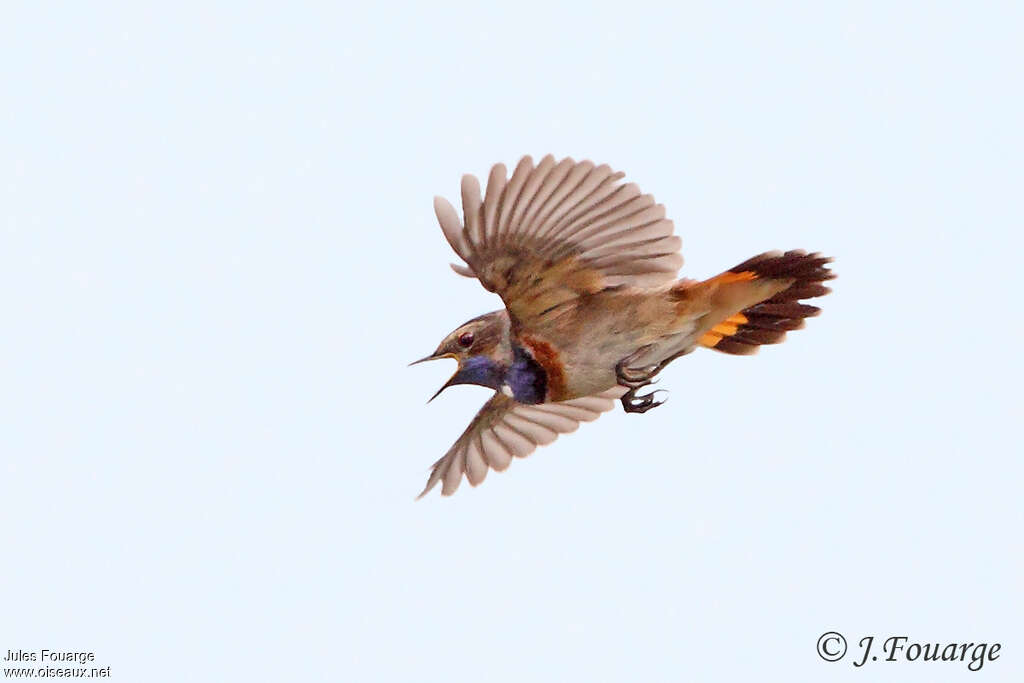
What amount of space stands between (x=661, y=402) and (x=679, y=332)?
489mm

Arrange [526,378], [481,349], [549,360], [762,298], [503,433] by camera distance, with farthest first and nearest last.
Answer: [503,433] < [481,349] < [526,378] < [549,360] < [762,298]

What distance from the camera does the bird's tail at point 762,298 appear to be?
9.61 meters

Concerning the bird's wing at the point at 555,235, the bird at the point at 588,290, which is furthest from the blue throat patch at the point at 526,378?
the bird's wing at the point at 555,235

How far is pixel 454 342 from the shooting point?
33.8 ft

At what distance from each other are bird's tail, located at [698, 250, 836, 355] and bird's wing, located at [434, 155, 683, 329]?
398mm

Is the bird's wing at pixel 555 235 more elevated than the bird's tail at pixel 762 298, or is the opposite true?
the bird's wing at pixel 555 235

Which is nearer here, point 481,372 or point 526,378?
point 526,378

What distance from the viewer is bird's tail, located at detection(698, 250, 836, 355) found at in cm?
961

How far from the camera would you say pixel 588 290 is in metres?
9.86

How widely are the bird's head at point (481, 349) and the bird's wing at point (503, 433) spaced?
0.93m

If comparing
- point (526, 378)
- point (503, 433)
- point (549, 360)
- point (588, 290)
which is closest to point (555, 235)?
point (588, 290)

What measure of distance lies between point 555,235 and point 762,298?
1.42 meters

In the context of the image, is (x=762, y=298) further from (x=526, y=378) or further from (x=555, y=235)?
(x=526, y=378)

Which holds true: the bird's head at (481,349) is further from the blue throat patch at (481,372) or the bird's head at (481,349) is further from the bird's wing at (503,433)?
the bird's wing at (503,433)
